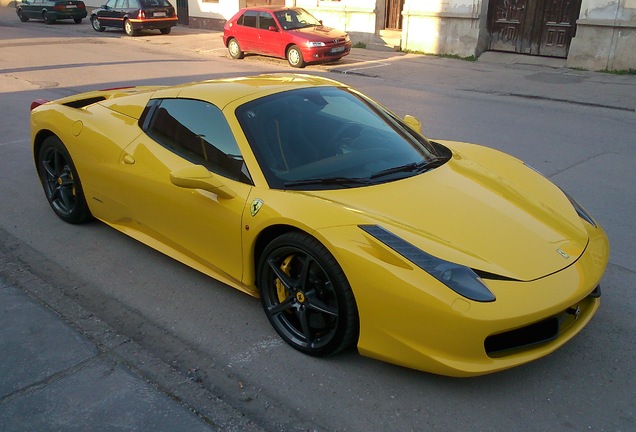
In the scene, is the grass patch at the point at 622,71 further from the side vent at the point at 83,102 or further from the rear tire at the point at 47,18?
the rear tire at the point at 47,18

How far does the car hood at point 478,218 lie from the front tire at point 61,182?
265 cm

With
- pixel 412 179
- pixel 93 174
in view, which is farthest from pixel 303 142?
pixel 93 174

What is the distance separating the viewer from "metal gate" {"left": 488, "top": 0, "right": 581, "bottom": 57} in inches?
634

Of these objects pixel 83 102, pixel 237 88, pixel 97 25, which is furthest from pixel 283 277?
pixel 97 25

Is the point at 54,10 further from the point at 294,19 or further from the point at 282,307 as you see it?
the point at 282,307

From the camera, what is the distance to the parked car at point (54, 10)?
29.2 meters

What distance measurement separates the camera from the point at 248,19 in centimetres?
1725

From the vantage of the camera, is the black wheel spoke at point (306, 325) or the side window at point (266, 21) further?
the side window at point (266, 21)

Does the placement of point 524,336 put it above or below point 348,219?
below

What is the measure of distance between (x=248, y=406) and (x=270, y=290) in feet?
2.51

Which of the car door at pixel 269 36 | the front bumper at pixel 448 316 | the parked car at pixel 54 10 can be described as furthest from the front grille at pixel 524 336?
the parked car at pixel 54 10

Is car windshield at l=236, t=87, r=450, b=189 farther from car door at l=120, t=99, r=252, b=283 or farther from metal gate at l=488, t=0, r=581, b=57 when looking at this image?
metal gate at l=488, t=0, r=581, b=57

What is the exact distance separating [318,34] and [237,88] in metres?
12.7

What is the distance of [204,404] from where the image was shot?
2928 millimetres
